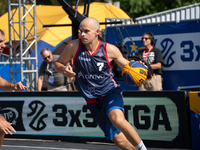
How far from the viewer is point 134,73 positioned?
14.9ft

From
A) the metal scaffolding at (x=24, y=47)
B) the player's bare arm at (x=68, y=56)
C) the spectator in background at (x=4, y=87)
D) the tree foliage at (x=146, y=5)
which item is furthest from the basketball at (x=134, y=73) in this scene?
the tree foliage at (x=146, y=5)

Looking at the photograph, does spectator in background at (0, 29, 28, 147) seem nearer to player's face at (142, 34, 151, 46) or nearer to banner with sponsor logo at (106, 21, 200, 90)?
banner with sponsor logo at (106, 21, 200, 90)

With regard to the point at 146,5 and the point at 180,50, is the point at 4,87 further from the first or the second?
the point at 146,5

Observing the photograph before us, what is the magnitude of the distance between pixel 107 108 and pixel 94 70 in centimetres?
56

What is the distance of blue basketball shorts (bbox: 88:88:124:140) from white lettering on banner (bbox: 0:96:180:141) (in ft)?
7.64

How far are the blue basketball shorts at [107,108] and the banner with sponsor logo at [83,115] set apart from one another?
2.33 metres

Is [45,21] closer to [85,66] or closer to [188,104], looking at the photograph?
[188,104]

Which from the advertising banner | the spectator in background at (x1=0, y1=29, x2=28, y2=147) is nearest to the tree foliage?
the advertising banner

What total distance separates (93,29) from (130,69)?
780 millimetres

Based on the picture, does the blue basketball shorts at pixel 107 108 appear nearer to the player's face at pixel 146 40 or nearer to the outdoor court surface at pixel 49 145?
the outdoor court surface at pixel 49 145

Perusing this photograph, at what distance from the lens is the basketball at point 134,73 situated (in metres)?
4.53

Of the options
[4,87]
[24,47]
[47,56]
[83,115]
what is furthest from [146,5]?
[4,87]

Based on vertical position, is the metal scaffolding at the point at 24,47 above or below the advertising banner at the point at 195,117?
above

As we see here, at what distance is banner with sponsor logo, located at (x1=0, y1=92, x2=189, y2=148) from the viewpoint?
6.43 meters
